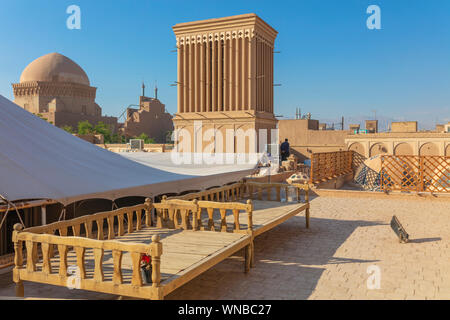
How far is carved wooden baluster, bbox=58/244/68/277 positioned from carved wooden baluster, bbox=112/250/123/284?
625 millimetres

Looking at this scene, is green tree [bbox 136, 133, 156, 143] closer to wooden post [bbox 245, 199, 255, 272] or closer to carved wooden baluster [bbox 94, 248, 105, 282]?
wooden post [bbox 245, 199, 255, 272]

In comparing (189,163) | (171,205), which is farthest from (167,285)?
(189,163)

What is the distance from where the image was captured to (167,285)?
3.65 metres

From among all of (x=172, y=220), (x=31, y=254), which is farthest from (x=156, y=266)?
(x=172, y=220)

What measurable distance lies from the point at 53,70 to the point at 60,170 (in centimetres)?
→ 6367

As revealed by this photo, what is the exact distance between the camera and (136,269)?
3.62 meters

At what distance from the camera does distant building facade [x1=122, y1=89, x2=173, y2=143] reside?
6844cm

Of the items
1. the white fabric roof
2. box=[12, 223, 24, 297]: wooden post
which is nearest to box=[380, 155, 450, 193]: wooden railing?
the white fabric roof

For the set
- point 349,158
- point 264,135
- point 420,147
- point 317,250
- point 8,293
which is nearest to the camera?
point 8,293

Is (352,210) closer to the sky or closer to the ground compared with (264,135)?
closer to the ground

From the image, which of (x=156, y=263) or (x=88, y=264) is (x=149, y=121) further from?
(x=156, y=263)

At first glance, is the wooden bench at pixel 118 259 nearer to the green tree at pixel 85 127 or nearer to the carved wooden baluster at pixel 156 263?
the carved wooden baluster at pixel 156 263

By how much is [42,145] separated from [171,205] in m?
2.44
